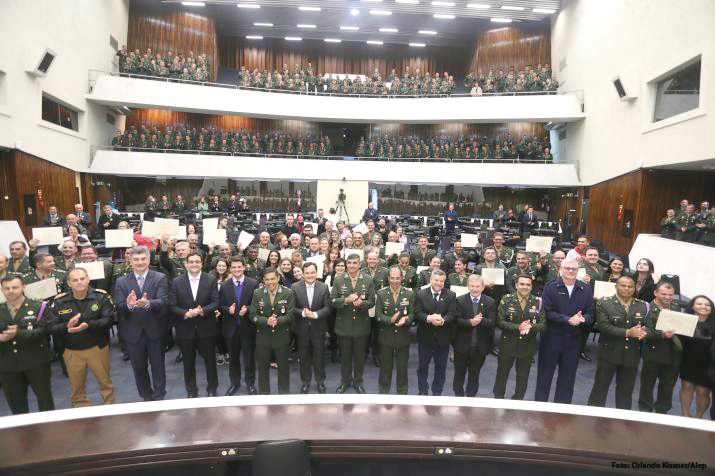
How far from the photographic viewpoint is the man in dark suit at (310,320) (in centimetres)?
461

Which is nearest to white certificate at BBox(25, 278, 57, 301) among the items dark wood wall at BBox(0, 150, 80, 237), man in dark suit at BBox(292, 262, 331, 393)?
man in dark suit at BBox(292, 262, 331, 393)

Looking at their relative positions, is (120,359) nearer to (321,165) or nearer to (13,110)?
(13,110)

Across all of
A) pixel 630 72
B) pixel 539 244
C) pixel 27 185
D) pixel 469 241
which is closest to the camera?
pixel 539 244

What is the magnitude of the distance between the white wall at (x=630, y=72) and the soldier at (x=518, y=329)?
9.26m

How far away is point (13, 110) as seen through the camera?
1136 cm

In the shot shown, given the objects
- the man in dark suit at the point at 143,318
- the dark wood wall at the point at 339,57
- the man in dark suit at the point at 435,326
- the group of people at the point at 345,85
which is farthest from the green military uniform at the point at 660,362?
the dark wood wall at the point at 339,57

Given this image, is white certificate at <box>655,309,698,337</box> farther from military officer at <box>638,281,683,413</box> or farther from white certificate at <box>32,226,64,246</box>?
white certificate at <box>32,226,64,246</box>

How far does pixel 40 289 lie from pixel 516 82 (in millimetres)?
20200

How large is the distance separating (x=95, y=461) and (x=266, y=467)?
751 mm

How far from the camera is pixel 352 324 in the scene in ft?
15.4

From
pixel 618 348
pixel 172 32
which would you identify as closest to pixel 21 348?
pixel 618 348

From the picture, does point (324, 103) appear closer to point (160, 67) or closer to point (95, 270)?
point (160, 67)

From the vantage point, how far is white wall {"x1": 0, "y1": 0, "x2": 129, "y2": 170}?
444 inches

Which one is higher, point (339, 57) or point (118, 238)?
point (339, 57)
